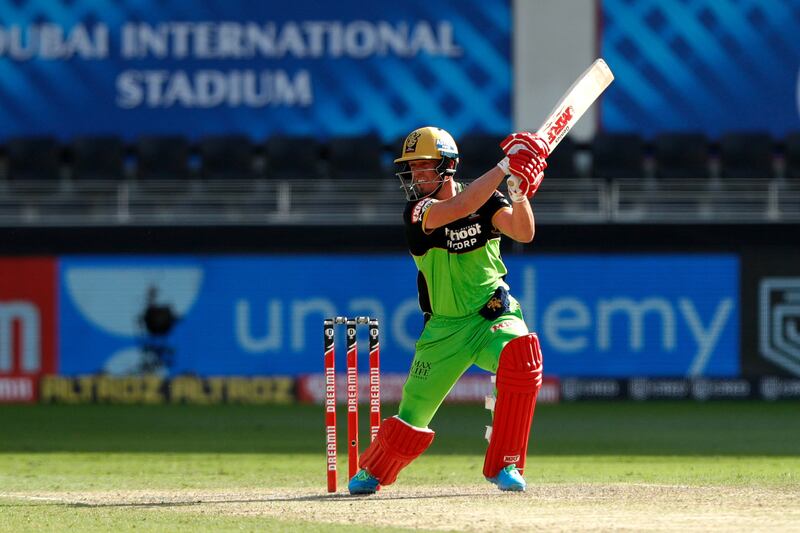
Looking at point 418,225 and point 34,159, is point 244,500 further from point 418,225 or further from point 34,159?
point 34,159

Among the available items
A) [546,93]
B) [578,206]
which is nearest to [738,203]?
[578,206]

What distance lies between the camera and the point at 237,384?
69.9 ft

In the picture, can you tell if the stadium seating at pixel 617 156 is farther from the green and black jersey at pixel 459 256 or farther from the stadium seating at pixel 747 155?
the green and black jersey at pixel 459 256

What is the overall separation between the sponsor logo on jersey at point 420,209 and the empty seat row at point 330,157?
47.0ft

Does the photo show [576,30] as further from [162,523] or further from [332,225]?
[162,523]

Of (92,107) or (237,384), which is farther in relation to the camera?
(92,107)

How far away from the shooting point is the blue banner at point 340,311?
843 inches

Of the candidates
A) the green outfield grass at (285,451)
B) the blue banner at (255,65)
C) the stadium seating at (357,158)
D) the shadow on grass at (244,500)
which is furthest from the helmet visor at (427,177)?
the blue banner at (255,65)

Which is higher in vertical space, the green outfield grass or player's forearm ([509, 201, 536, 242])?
player's forearm ([509, 201, 536, 242])

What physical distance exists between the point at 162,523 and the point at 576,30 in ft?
62.2

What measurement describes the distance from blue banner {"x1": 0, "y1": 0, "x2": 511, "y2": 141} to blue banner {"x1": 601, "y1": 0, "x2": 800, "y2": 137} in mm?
2053

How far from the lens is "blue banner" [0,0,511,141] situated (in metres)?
25.4

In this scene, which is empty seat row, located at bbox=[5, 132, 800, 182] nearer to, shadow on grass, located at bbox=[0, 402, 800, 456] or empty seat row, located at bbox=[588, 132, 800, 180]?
empty seat row, located at bbox=[588, 132, 800, 180]

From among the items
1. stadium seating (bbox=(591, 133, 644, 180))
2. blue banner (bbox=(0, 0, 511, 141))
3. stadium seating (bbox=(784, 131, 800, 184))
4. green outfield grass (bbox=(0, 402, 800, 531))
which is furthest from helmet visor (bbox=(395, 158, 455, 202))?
blue banner (bbox=(0, 0, 511, 141))
